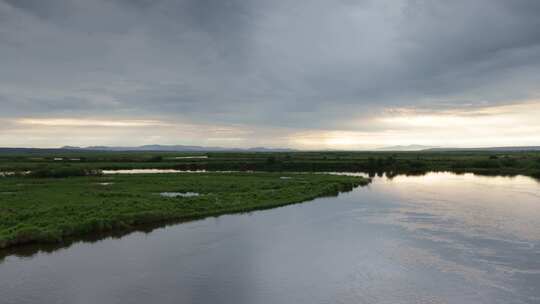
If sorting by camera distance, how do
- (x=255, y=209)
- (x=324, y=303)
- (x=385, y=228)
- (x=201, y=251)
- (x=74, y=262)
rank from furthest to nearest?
(x=255, y=209) → (x=385, y=228) → (x=201, y=251) → (x=74, y=262) → (x=324, y=303)

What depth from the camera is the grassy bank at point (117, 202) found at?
23.0m

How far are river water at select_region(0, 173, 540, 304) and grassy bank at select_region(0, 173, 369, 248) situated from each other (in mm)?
2023

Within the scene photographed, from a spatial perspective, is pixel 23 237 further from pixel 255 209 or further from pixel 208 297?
pixel 255 209

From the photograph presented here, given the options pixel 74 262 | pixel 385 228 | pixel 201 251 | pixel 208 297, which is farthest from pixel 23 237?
pixel 385 228

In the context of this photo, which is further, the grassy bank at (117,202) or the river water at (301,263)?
the grassy bank at (117,202)

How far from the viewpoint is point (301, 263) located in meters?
18.7

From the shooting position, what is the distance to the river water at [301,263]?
15.1m

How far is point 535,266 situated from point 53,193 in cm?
3650

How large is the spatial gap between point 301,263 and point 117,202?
702 inches

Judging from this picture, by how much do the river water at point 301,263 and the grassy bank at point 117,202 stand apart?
2.02 metres

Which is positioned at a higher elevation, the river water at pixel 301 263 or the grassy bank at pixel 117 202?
the grassy bank at pixel 117 202

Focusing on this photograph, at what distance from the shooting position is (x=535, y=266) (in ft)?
58.0

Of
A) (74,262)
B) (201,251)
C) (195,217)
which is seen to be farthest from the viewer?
(195,217)

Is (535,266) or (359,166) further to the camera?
(359,166)
